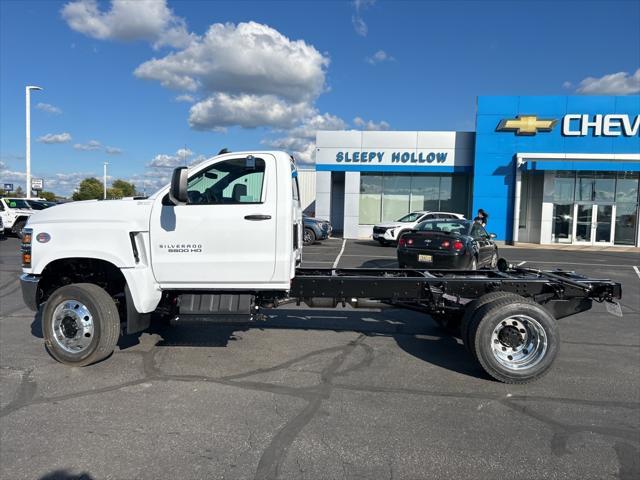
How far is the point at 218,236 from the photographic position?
16.1 feet

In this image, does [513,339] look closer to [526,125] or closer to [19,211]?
[19,211]

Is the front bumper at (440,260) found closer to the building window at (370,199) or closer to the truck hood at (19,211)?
the building window at (370,199)

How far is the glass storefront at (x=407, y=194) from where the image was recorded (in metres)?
28.1

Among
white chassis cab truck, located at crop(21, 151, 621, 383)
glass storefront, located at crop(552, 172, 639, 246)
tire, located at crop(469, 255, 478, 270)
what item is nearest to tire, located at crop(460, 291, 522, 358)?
white chassis cab truck, located at crop(21, 151, 621, 383)

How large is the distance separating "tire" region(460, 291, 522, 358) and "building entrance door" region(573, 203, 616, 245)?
23896 millimetres

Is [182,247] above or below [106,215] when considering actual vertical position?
below

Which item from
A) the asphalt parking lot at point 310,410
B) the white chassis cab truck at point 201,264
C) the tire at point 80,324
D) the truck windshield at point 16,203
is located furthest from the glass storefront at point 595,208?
the truck windshield at point 16,203

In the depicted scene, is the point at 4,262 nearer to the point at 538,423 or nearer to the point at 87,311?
the point at 87,311

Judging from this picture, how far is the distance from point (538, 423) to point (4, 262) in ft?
47.6

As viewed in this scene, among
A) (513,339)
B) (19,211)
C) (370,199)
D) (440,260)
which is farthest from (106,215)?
(370,199)

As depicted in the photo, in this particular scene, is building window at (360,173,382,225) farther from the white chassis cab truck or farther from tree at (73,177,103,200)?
tree at (73,177,103,200)

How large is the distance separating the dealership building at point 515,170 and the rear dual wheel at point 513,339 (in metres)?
22.2

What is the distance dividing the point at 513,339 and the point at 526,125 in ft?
76.6

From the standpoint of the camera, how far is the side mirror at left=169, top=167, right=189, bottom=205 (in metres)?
4.55
